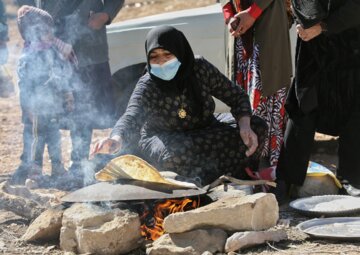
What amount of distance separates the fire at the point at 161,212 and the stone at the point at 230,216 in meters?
0.27

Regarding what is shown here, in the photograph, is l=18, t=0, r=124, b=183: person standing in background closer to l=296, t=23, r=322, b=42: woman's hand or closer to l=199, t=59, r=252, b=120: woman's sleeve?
l=199, t=59, r=252, b=120: woman's sleeve

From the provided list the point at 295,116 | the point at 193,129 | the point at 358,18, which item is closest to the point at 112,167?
the point at 193,129

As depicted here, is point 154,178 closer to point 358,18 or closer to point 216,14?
point 358,18

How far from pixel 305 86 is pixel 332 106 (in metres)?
0.23

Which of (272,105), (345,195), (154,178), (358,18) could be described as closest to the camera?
(154,178)

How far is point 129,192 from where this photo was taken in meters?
4.11

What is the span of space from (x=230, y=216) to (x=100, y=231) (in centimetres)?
73

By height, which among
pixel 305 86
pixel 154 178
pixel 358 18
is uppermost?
pixel 358 18

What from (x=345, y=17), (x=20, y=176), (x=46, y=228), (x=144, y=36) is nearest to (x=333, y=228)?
(x=345, y=17)

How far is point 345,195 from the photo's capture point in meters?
4.95

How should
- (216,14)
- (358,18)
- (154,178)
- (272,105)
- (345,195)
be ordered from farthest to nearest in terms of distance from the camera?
(216,14) < (272,105) < (345,195) < (358,18) < (154,178)

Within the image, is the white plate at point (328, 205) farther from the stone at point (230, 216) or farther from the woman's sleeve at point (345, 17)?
the woman's sleeve at point (345, 17)

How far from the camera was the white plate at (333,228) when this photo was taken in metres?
4.02

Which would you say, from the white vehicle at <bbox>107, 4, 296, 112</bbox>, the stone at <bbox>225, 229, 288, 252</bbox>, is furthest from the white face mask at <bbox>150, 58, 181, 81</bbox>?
the white vehicle at <bbox>107, 4, 296, 112</bbox>
